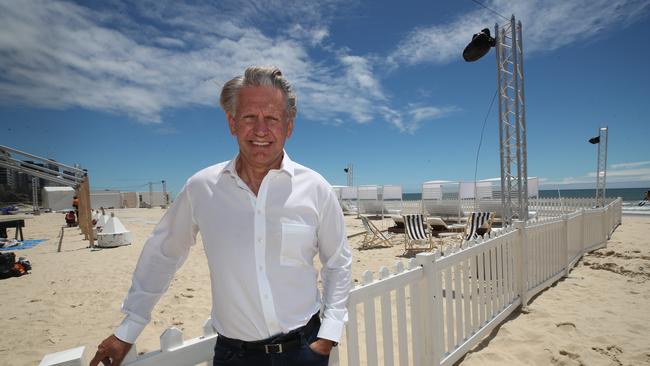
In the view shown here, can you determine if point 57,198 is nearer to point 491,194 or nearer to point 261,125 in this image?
point 491,194

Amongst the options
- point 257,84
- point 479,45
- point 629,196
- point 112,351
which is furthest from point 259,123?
point 629,196

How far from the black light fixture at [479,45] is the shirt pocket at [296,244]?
650 cm

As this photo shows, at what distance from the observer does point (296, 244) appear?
1274 mm

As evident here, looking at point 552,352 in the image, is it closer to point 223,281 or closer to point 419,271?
point 419,271

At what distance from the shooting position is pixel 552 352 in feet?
10.5

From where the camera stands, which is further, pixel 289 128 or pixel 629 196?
pixel 629 196

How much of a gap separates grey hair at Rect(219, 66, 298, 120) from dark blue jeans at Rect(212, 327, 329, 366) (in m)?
0.97

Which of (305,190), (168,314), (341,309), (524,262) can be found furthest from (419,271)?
(168,314)

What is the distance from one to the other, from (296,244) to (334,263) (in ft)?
0.81

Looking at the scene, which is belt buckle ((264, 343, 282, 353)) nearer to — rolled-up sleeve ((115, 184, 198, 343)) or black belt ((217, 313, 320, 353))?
black belt ((217, 313, 320, 353))

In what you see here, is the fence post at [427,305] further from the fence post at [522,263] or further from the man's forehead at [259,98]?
the fence post at [522,263]

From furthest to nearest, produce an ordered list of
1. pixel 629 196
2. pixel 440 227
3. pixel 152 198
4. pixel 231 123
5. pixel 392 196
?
pixel 629 196
pixel 152 198
pixel 392 196
pixel 440 227
pixel 231 123

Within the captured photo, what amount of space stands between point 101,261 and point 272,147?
29.3 feet

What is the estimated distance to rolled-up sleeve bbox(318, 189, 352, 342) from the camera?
1371 millimetres
